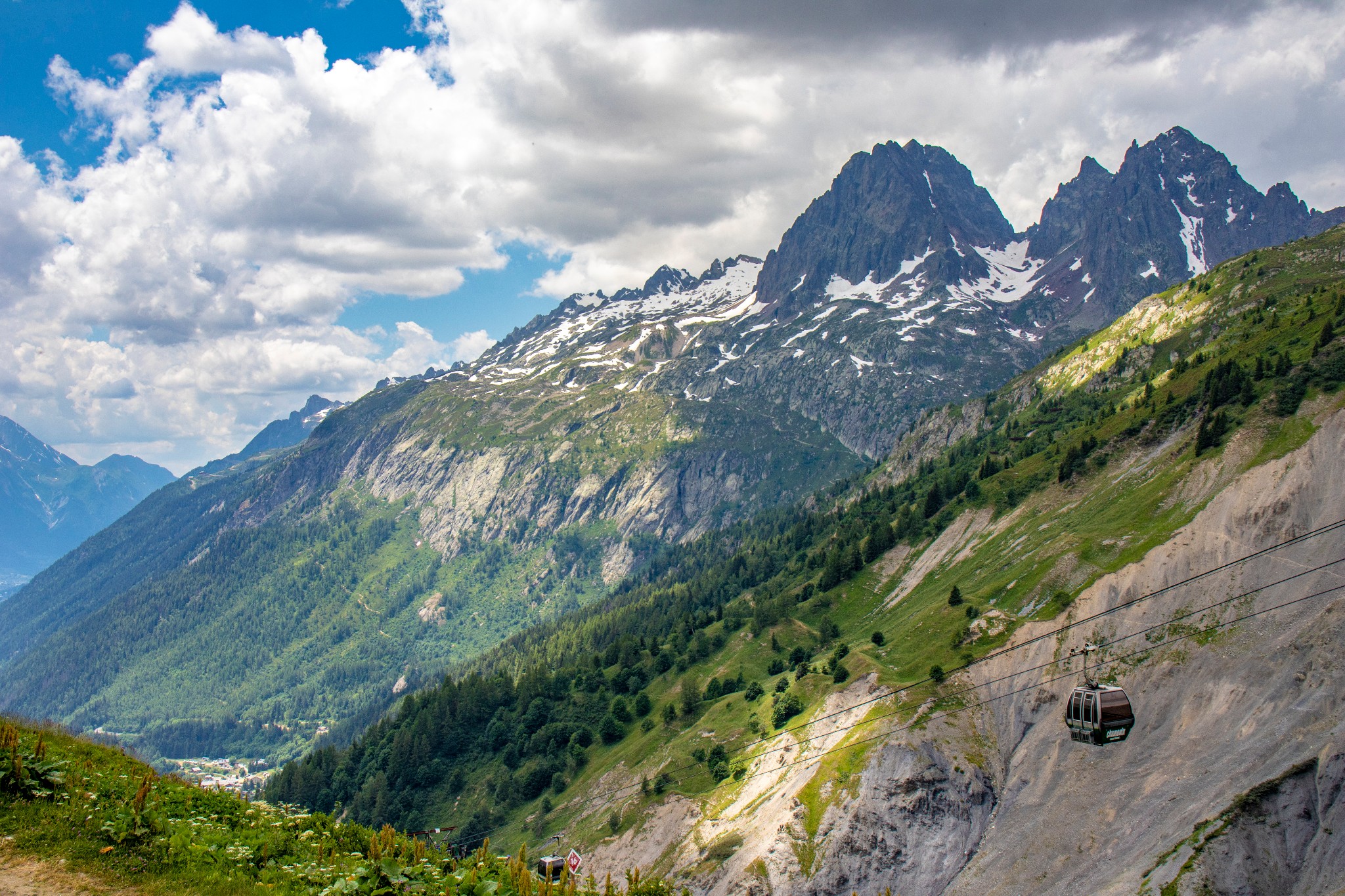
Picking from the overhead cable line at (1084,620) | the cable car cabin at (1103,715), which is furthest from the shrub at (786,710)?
the cable car cabin at (1103,715)

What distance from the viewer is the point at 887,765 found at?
254 feet

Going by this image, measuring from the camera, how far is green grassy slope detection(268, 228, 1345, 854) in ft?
307

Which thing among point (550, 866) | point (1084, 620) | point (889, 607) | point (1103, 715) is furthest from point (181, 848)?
point (889, 607)

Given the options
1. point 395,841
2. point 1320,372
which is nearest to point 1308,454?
point 1320,372

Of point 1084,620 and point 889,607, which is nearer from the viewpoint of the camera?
point 1084,620

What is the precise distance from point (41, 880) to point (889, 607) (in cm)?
12576

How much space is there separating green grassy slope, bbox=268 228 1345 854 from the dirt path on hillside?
68705mm

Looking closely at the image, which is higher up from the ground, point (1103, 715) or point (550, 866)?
point (550, 866)

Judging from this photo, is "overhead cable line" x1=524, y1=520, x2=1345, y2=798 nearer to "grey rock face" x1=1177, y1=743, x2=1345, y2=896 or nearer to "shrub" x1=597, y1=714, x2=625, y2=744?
"grey rock face" x1=1177, y1=743, x2=1345, y2=896

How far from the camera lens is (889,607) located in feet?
435

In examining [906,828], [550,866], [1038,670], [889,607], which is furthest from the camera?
[889,607]

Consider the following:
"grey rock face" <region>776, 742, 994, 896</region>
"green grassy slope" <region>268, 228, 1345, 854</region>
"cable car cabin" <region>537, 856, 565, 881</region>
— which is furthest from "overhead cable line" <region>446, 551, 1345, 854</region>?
"cable car cabin" <region>537, 856, 565, 881</region>

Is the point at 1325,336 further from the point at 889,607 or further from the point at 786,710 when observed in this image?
the point at 786,710

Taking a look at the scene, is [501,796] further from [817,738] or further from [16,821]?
[16,821]
